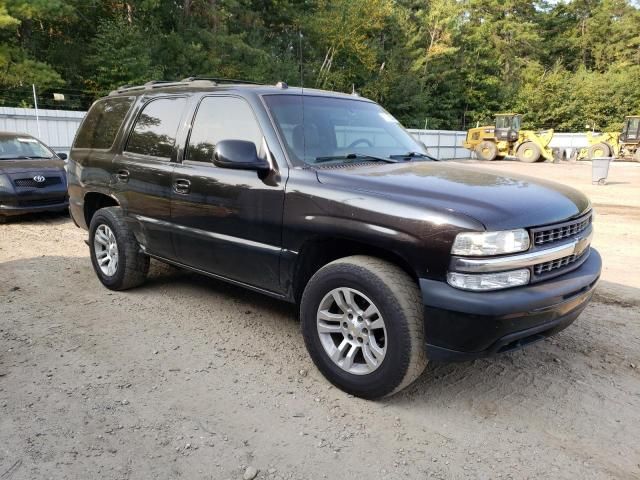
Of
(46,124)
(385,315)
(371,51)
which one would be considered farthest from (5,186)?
(371,51)

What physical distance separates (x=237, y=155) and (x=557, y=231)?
6.67ft

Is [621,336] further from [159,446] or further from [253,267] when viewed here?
[159,446]

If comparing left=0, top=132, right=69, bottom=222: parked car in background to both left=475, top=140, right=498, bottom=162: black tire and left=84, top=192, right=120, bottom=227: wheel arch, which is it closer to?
left=84, top=192, right=120, bottom=227: wheel arch

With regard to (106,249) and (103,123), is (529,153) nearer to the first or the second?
(103,123)

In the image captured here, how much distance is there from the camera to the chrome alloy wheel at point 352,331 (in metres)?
3.03

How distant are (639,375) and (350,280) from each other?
85.7 inches

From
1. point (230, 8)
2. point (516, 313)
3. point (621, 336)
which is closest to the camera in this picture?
point (516, 313)

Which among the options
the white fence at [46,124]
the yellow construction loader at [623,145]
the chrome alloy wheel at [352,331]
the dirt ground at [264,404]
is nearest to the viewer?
the dirt ground at [264,404]

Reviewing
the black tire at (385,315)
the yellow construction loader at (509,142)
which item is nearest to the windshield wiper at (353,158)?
the black tire at (385,315)

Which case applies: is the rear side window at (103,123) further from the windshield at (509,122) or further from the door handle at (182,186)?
the windshield at (509,122)

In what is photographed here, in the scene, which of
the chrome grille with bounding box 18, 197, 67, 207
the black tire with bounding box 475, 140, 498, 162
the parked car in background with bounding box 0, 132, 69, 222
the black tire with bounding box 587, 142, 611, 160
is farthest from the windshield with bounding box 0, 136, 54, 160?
the black tire with bounding box 587, 142, 611, 160

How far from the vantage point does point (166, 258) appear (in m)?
4.54

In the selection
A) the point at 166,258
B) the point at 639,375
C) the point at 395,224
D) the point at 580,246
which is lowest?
the point at 639,375

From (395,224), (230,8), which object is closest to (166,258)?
(395,224)
